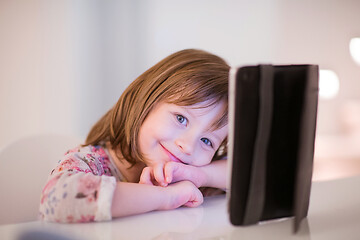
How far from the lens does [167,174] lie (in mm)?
694

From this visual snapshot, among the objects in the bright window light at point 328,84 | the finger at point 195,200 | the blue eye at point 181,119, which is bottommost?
the bright window light at point 328,84

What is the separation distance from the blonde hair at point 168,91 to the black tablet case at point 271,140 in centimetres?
19

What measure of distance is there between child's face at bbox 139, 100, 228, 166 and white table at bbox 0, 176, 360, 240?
103 mm

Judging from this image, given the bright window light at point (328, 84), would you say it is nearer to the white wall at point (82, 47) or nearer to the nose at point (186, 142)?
the white wall at point (82, 47)

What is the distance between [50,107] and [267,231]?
3.40ft

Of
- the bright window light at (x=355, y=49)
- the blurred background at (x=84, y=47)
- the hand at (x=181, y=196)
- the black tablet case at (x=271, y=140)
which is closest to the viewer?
the black tablet case at (x=271, y=140)

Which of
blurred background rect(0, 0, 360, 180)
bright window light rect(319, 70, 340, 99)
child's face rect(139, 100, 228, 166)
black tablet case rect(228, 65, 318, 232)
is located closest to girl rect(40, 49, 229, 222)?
child's face rect(139, 100, 228, 166)

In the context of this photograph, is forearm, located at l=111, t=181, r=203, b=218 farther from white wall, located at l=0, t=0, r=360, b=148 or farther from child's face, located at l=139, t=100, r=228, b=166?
white wall, located at l=0, t=0, r=360, b=148

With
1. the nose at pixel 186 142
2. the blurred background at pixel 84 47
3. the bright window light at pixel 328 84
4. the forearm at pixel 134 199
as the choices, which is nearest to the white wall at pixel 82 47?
the blurred background at pixel 84 47

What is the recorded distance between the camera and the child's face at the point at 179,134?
71cm

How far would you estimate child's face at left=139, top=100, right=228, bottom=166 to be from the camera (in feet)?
2.34

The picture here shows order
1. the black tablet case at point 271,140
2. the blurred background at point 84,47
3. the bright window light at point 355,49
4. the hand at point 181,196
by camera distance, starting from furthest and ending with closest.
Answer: the bright window light at point 355,49
the blurred background at point 84,47
the hand at point 181,196
the black tablet case at point 271,140

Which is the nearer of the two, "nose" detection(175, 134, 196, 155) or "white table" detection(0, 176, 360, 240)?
"white table" detection(0, 176, 360, 240)

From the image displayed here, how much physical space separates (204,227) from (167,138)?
0.63 ft
